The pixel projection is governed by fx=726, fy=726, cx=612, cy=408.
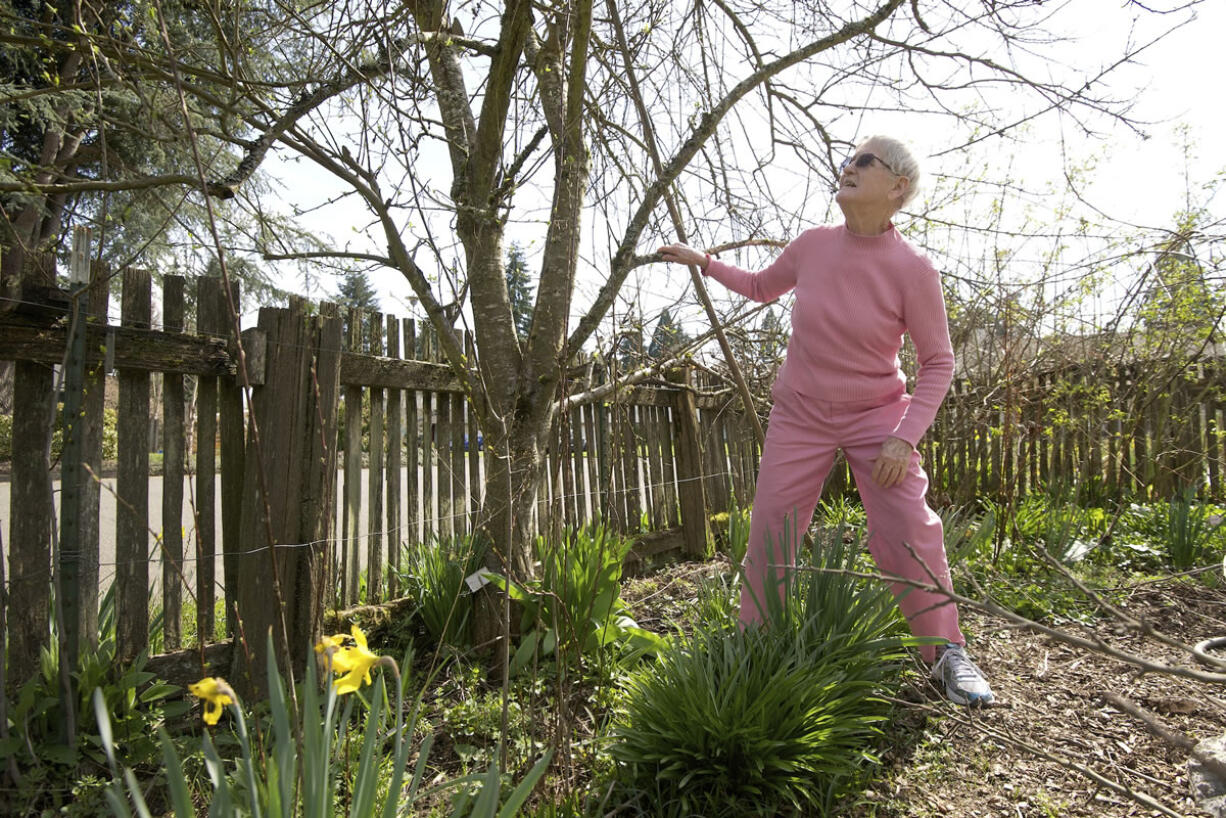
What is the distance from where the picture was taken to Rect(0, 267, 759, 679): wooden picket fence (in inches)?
85.7

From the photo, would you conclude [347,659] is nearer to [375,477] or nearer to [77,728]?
[77,728]

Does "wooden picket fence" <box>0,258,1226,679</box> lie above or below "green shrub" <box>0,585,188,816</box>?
above

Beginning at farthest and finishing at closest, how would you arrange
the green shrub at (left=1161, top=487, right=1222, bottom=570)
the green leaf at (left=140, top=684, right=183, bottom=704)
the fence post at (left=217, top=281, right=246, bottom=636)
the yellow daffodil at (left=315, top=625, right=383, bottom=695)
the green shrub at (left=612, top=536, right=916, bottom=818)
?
1. the green shrub at (left=1161, top=487, right=1222, bottom=570)
2. the fence post at (left=217, top=281, right=246, bottom=636)
3. the green leaf at (left=140, top=684, right=183, bottom=704)
4. the green shrub at (left=612, top=536, right=916, bottom=818)
5. the yellow daffodil at (left=315, top=625, right=383, bottom=695)

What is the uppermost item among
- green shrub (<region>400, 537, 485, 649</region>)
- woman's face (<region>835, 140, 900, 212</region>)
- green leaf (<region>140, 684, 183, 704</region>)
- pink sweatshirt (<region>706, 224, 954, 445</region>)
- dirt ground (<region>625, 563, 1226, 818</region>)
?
woman's face (<region>835, 140, 900, 212</region>)

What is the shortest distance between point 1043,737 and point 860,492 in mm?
885

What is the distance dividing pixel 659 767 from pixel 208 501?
188 centimetres

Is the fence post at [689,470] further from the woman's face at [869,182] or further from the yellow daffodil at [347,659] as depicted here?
the yellow daffodil at [347,659]

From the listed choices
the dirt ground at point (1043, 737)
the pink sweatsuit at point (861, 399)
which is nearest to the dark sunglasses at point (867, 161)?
the pink sweatsuit at point (861, 399)

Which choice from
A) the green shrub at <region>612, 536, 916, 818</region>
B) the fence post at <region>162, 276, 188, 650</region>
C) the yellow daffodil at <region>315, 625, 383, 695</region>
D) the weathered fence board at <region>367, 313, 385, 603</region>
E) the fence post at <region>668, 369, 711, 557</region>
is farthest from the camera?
the fence post at <region>668, 369, 711, 557</region>

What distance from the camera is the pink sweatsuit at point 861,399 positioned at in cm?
239

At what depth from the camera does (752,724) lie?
71.6 inches

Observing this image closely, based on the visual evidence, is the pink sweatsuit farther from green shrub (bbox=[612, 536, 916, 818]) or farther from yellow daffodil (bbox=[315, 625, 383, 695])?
yellow daffodil (bbox=[315, 625, 383, 695])

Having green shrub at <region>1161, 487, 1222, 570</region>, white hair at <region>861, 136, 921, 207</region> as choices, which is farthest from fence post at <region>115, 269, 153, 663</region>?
green shrub at <region>1161, 487, 1222, 570</region>

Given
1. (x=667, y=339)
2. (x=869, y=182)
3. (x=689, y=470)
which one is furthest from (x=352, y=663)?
(x=689, y=470)
